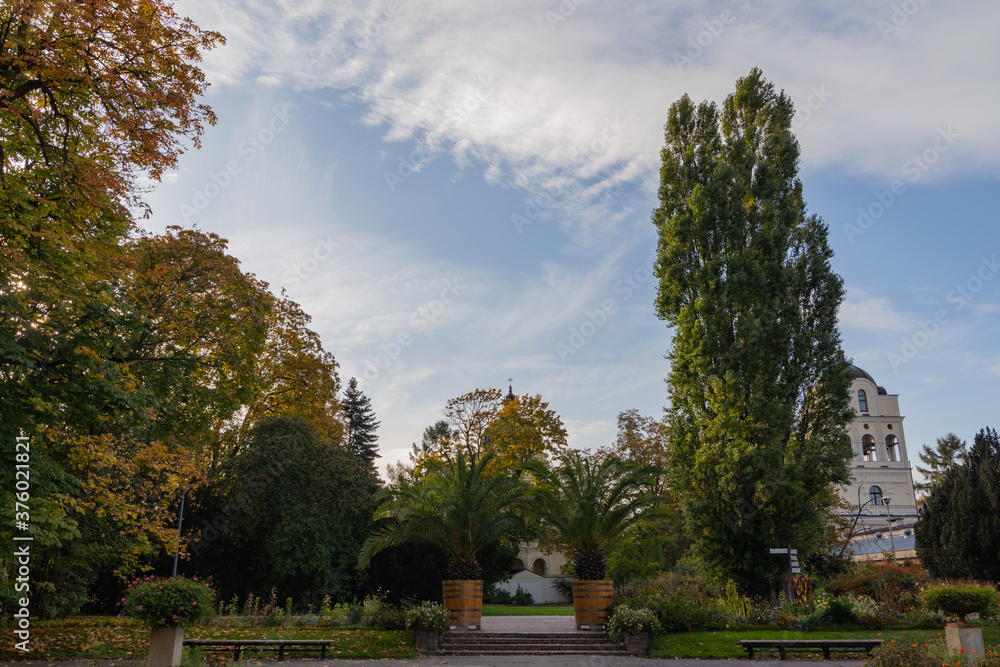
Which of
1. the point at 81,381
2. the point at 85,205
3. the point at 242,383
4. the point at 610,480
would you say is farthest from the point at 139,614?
the point at 610,480

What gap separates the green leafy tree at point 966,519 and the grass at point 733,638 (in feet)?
36.9

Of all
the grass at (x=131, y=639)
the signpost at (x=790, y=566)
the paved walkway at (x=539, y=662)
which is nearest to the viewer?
the paved walkway at (x=539, y=662)

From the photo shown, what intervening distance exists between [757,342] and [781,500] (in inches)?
186

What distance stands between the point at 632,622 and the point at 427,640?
473cm

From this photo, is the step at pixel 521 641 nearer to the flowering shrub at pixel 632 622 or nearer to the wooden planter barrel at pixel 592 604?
the flowering shrub at pixel 632 622

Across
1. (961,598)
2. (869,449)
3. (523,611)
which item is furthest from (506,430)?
(869,449)

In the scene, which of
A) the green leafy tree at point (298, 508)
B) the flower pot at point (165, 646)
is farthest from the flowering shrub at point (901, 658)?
the green leafy tree at point (298, 508)

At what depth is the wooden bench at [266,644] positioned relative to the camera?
13.8m

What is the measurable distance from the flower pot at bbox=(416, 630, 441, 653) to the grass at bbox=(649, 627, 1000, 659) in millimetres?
4904

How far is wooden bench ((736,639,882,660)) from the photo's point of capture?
1336 centimetres

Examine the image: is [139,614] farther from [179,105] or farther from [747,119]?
[747,119]

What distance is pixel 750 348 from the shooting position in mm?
20203

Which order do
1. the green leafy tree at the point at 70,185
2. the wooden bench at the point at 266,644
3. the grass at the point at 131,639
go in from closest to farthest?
the green leafy tree at the point at 70,185 → the grass at the point at 131,639 → the wooden bench at the point at 266,644

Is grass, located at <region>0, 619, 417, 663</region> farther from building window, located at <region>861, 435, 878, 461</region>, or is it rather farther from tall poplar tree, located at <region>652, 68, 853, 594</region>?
building window, located at <region>861, 435, 878, 461</region>
